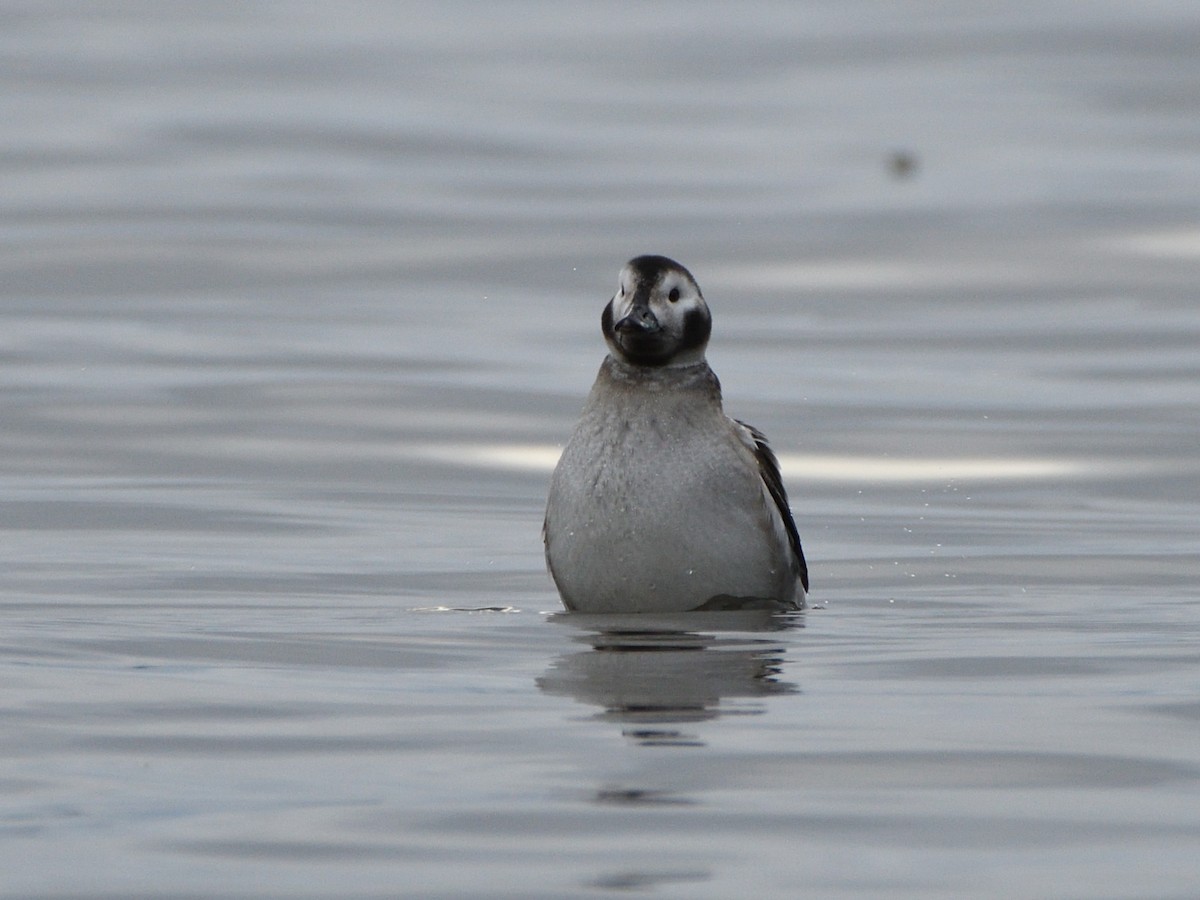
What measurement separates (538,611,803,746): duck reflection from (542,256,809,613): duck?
13 centimetres

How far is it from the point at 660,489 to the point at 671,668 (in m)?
1.30

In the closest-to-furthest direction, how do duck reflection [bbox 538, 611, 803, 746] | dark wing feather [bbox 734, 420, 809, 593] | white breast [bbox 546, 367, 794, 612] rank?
duck reflection [bbox 538, 611, 803, 746] → white breast [bbox 546, 367, 794, 612] → dark wing feather [bbox 734, 420, 809, 593]

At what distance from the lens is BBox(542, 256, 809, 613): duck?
936 cm

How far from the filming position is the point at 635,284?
9.60 metres

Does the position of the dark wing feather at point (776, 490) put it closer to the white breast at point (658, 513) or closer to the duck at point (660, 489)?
the duck at point (660, 489)

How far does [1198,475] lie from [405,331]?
22.1 feet

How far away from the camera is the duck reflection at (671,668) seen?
288 inches

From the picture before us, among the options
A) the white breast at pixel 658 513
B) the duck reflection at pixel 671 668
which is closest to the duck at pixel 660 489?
the white breast at pixel 658 513

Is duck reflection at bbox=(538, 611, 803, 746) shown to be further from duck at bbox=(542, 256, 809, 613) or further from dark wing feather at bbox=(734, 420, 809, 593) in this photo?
dark wing feather at bbox=(734, 420, 809, 593)

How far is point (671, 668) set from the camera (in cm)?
818

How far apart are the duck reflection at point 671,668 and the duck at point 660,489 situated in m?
0.13

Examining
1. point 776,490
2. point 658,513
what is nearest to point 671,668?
point 658,513

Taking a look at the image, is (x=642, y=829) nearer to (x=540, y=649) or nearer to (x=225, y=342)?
(x=540, y=649)

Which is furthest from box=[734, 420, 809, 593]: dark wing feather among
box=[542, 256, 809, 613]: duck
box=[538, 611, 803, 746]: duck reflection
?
box=[538, 611, 803, 746]: duck reflection
